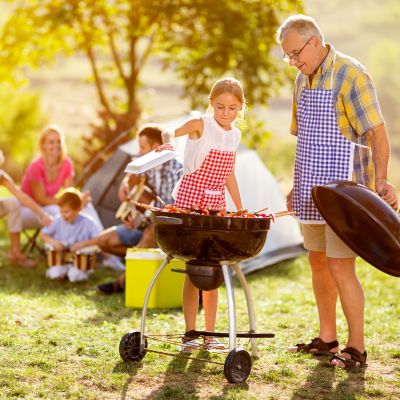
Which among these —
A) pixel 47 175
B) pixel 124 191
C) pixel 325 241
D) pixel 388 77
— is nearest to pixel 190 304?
pixel 325 241

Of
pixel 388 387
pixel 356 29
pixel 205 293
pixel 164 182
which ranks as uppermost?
pixel 356 29

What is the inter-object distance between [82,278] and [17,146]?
13435 millimetres

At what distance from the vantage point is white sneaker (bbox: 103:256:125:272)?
7844mm

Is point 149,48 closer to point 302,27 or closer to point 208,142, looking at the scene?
point 208,142

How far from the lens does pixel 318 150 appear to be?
14.6ft

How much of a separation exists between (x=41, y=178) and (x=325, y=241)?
13.6 feet

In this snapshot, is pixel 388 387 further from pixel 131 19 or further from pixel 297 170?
pixel 131 19

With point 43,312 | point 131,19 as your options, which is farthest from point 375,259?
point 131,19

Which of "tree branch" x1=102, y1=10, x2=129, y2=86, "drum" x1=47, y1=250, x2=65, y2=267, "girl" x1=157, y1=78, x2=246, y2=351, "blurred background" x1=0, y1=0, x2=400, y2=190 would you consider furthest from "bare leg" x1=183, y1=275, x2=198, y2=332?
"tree branch" x1=102, y1=10, x2=129, y2=86

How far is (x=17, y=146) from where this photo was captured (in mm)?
20125

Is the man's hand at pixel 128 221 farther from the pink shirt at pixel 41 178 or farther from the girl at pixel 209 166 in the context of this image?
the girl at pixel 209 166

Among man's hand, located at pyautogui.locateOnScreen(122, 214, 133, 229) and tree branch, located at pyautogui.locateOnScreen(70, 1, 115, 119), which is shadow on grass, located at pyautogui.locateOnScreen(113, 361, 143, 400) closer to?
man's hand, located at pyautogui.locateOnScreen(122, 214, 133, 229)

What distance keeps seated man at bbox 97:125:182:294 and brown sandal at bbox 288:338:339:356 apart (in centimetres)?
205

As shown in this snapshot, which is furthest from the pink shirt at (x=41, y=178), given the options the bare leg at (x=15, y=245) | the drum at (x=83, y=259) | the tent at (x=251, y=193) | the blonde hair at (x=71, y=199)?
the drum at (x=83, y=259)
